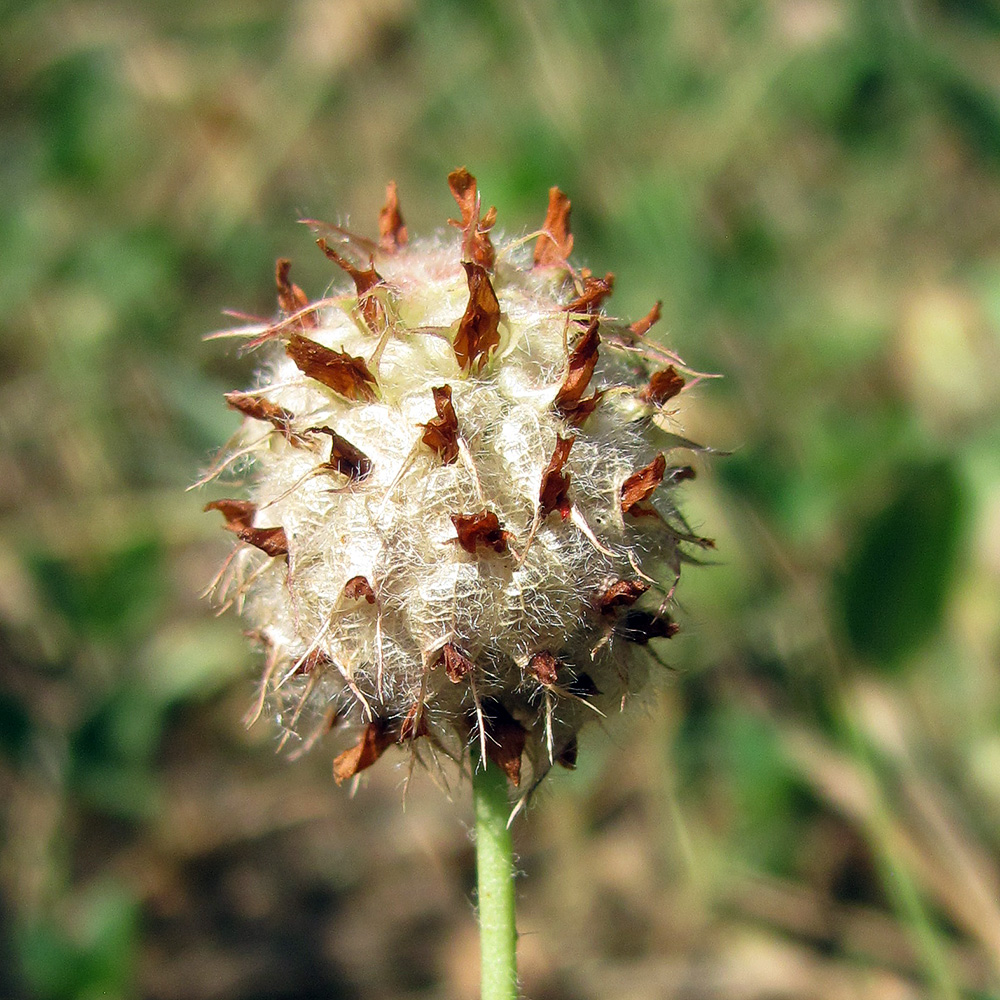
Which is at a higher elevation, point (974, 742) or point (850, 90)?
point (850, 90)

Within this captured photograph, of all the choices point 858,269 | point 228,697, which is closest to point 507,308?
point 228,697

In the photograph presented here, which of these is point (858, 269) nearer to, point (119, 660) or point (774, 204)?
point (774, 204)

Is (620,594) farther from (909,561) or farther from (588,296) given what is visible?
(909,561)

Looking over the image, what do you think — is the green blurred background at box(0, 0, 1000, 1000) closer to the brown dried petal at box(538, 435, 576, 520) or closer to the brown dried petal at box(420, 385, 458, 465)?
the brown dried petal at box(538, 435, 576, 520)

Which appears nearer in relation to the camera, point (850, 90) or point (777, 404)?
point (777, 404)

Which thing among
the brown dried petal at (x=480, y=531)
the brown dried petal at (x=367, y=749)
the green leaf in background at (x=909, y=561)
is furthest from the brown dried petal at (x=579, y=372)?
the green leaf in background at (x=909, y=561)

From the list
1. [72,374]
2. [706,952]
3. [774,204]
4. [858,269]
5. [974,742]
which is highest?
[774,204]

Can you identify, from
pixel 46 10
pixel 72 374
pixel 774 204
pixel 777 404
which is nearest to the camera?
pixel 777 404

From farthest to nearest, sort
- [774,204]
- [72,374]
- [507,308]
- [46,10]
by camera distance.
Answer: [46,10], [774,204], [72,374], [507,308]
